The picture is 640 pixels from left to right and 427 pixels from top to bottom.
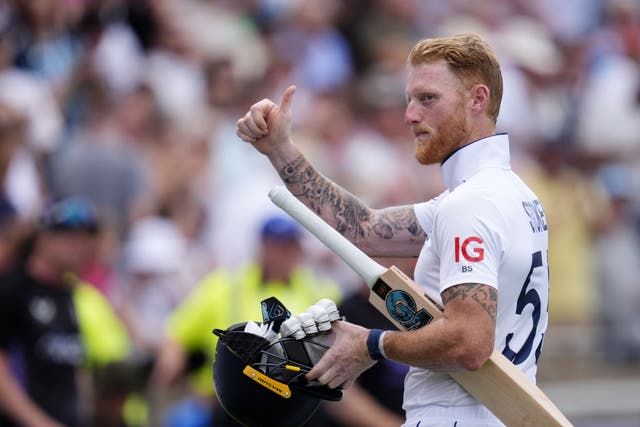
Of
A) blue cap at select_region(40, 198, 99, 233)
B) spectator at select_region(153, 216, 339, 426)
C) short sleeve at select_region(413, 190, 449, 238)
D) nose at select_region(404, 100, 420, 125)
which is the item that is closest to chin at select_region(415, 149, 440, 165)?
nose at select_region(404, 100, 420, 125)

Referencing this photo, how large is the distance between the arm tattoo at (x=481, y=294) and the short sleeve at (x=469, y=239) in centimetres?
2

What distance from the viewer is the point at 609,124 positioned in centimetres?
1328

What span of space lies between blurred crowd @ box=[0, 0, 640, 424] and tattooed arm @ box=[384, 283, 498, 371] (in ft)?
14.6

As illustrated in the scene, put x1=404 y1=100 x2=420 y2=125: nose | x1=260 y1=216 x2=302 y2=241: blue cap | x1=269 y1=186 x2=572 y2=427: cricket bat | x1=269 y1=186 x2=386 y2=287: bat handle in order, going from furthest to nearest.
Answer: x1=260 y1=216 x2=302 y2=241: blue cap → x1=404 y1=100 x2=420 y2=125: nose → x1=269 y1=186 x2=386 y2=287: bat handle → x1=269 y1=186 x2=572 y2=427: cricket bat

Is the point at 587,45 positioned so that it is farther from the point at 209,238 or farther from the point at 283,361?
the point at 283,361

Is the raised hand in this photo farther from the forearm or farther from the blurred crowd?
the blurred crowd

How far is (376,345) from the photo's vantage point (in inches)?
176

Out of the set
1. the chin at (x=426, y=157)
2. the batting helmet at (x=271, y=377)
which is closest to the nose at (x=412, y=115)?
the chin at (x=426, y=157)

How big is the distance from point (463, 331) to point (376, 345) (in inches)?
14.8

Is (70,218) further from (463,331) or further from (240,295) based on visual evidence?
(463,331)

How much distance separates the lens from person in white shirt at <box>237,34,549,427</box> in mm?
4266

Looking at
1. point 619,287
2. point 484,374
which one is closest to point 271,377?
point 484,374

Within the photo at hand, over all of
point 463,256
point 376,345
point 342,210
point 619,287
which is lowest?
point 376,345

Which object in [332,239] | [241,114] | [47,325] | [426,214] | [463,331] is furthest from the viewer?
[241,114]
